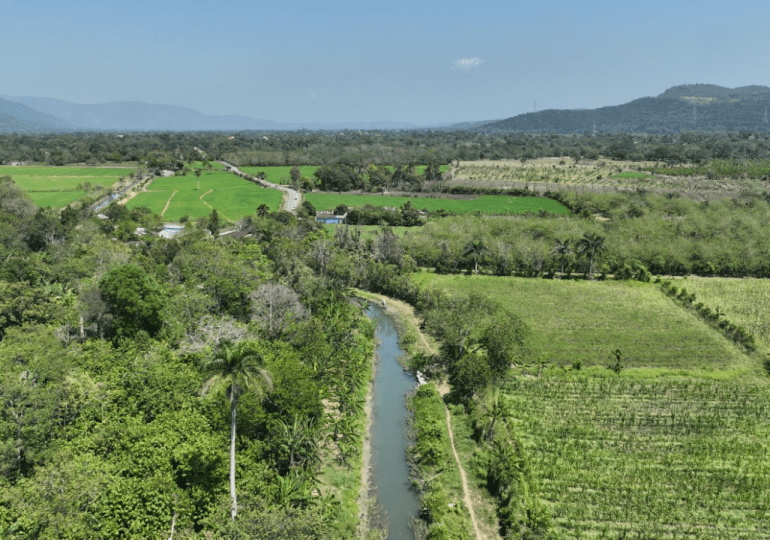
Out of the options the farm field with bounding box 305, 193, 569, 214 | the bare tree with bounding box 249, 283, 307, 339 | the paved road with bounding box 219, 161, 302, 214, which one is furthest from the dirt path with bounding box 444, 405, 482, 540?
the paved road with bounding box 219, 161, 302, 214

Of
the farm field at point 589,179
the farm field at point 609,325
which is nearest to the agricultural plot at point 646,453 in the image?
the farm field at point 609,325

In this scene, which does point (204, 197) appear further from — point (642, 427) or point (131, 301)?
point (642, 427)

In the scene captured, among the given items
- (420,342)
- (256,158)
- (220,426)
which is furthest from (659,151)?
(220,426)

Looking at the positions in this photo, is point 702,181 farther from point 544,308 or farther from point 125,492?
point 125,492

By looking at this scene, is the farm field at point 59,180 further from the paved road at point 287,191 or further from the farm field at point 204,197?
the paved road at point 287,191

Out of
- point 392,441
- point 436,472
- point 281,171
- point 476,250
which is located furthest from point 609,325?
point 281,171

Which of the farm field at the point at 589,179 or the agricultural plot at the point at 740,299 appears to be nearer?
the agricultural plot at the point at 740,299

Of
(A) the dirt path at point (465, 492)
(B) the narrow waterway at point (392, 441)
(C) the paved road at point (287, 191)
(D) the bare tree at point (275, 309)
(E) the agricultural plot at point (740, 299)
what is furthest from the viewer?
(C) the paved road at point (287, 191)
